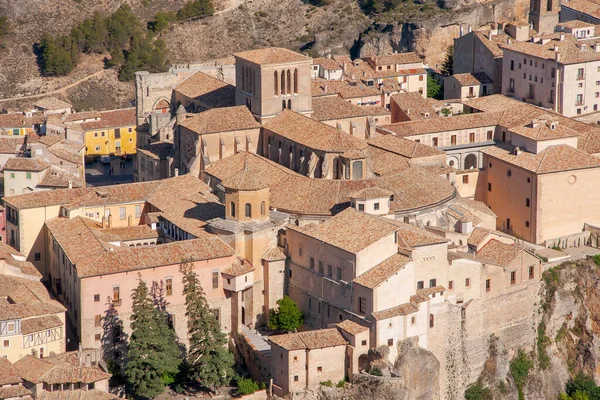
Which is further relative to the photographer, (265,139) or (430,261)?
(265,139)

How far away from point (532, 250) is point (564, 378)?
7998mm

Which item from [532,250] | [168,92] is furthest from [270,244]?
[168,92]

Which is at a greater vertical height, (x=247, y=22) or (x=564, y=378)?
(x=247, y=22)

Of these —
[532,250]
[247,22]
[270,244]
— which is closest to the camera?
[270,244]

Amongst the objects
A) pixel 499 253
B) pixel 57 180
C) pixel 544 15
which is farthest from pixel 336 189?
pixel 544 15

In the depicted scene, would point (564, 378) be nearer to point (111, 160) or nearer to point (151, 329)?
point (151, 329)

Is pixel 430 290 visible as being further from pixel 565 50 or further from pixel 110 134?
pixel 110 134

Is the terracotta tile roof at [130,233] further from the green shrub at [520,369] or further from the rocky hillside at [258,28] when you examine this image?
the rocky hillside at [258,28]

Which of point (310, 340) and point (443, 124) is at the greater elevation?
point (443, 124)

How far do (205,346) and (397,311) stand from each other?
9.95 m

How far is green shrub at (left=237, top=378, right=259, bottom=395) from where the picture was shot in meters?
82.1

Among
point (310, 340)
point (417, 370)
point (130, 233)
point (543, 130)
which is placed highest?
point (543, 130)

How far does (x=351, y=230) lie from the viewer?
84562 millimetres

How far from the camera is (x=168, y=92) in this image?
4579 inches
